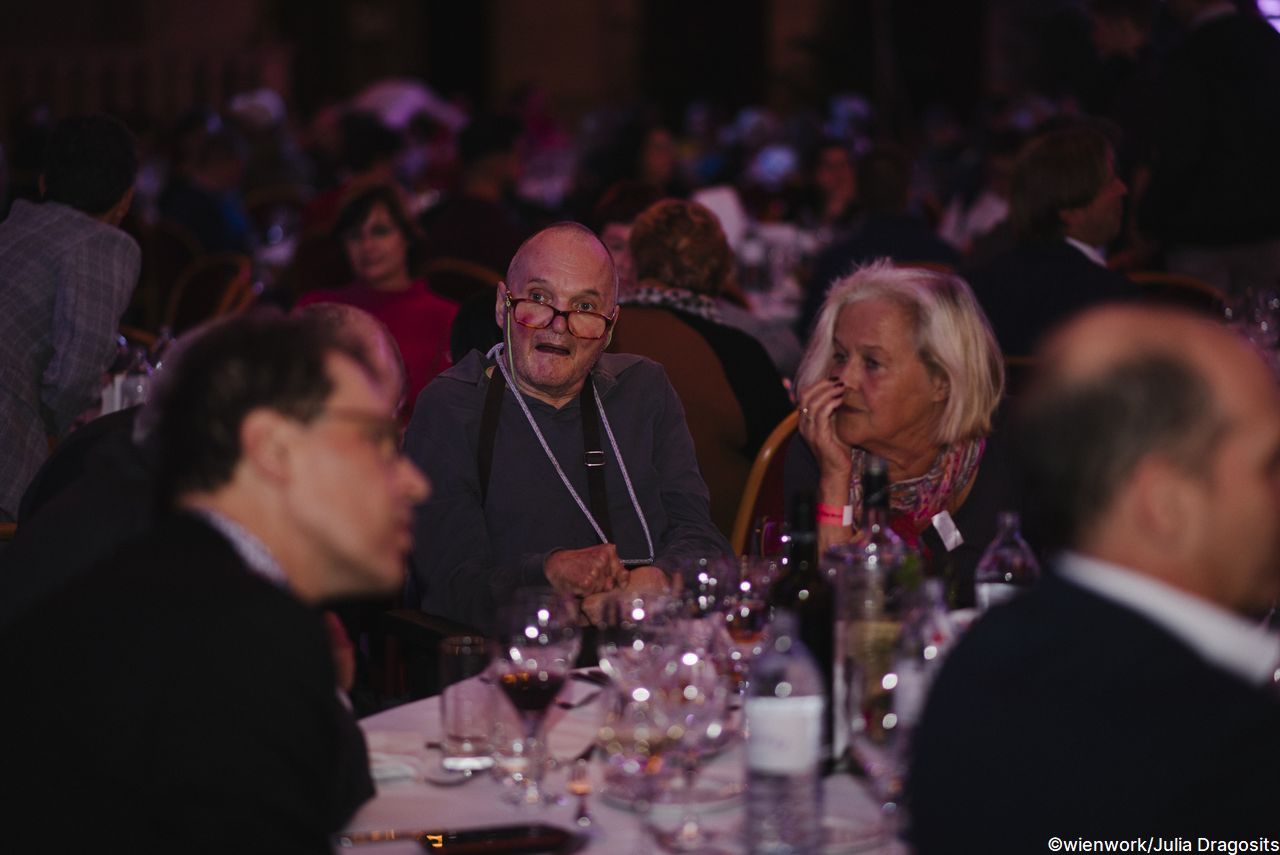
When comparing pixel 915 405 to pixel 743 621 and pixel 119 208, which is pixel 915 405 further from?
pixel 119 208

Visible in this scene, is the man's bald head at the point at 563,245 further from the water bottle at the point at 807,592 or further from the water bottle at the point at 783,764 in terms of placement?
the water bottle at the point at 783,764

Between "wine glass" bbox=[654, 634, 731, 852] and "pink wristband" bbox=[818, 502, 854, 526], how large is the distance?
2.93ft

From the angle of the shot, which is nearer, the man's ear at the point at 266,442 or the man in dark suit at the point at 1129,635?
the man in dark suit at the point at 1129,635

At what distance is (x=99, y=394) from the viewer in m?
4.27

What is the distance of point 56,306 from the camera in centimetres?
412

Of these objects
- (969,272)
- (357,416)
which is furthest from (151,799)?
(969,272)

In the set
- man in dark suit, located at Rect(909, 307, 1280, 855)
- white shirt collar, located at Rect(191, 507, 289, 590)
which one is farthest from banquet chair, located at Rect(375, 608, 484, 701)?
man in dark suit, located at Rect(909, 307, 1280, 855)

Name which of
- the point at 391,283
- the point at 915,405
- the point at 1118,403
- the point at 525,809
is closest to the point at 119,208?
the point at 391,283

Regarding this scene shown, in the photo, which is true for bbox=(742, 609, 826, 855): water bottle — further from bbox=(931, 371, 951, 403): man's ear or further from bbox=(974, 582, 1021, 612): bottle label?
bbox=(931, 371, 951, 403): man's ear

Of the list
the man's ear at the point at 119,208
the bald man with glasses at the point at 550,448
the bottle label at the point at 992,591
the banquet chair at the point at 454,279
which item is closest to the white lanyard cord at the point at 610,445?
the bald man with glasses at the point at 550,448

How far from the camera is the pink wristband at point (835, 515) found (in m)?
2.85

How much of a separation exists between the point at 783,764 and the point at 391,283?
374 cm

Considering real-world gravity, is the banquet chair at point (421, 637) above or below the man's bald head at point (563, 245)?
below

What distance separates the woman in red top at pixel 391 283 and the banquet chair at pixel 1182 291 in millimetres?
2277
